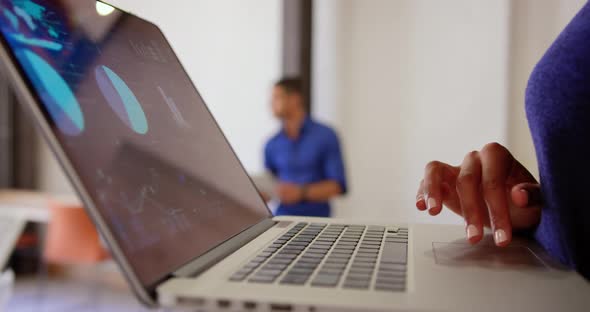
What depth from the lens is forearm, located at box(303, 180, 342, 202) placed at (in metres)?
2.18

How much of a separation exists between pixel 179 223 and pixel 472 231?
1.03ft

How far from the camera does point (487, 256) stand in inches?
21.5

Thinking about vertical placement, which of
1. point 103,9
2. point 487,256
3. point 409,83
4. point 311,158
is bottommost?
point 311,158

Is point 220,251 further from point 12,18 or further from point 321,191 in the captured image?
point 321,191

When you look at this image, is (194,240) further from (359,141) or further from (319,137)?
(359,141)

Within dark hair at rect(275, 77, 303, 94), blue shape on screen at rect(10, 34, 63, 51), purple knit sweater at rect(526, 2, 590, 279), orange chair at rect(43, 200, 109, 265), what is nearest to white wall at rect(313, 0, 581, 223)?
dark hair at rect(275, 77, 303, 94)

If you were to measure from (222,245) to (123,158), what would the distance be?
0.15 m

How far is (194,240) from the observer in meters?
0.51

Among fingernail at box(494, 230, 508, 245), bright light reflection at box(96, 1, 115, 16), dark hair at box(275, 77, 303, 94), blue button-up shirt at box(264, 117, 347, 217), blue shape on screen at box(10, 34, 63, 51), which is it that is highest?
bright light reflection at box(96, 1, 115, 16)

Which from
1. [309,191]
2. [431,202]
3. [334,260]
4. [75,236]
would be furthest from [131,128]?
[75,236]

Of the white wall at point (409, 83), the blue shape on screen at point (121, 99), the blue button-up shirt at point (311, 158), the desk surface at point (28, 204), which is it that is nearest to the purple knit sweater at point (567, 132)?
the blue shape on screen at point (121, 99)

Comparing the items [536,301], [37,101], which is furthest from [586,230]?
[37,101]

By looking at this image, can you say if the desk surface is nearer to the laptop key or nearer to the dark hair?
the dark hair

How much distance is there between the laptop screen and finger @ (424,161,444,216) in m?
0.24
